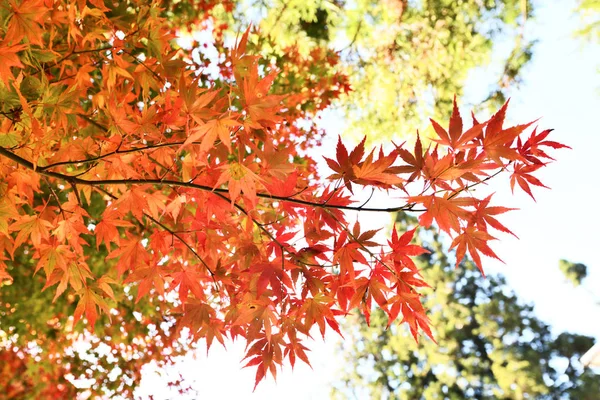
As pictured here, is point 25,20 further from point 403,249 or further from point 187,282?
point 403,249

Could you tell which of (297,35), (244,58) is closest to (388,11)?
(297,35)

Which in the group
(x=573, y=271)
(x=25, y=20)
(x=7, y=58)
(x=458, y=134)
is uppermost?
(x=573, y=271)

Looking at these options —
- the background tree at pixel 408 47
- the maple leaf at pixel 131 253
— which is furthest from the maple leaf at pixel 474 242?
the background tree at pixel 408 47

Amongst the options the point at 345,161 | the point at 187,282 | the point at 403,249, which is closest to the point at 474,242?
the point at 403,249

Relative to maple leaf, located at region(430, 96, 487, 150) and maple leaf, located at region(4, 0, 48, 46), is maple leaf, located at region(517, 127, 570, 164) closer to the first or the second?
maple leaf, located at region(430, 96, 487, 150)

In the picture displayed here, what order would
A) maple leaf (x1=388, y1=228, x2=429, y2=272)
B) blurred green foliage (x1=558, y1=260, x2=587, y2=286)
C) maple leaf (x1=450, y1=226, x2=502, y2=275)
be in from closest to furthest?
1. maple leaf (x1=450, y1=226, x2=502, y2=275)
2. maple leaf (x1=388, y1=228, x2=429, y2=272)
3. blurred green foliage (x1=558, y1=260, x2=587, y2=286)

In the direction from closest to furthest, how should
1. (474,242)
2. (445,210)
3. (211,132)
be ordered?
(211,132) < (445,210) < (474,242)

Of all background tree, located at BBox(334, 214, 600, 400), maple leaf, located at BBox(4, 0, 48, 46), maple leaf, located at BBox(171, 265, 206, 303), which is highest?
background tree, located at BBox(334, 214, 600, 400)

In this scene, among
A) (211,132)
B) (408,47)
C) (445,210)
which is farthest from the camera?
(408,47)

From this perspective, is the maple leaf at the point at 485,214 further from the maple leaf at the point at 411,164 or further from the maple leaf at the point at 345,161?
the maple leaf at the point at 345,161

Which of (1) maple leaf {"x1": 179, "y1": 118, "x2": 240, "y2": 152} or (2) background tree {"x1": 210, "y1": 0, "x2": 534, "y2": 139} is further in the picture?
(2) background tree {"x1": 210, "y1": 0, "x2": 534, "y2": 139}

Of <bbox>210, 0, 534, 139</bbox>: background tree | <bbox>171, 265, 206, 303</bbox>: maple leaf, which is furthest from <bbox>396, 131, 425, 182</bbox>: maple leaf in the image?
<bbox>210, 0, 534, 139</bbox>: background tree

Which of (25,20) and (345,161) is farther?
(25,20)

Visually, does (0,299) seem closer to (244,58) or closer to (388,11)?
(244,58)
